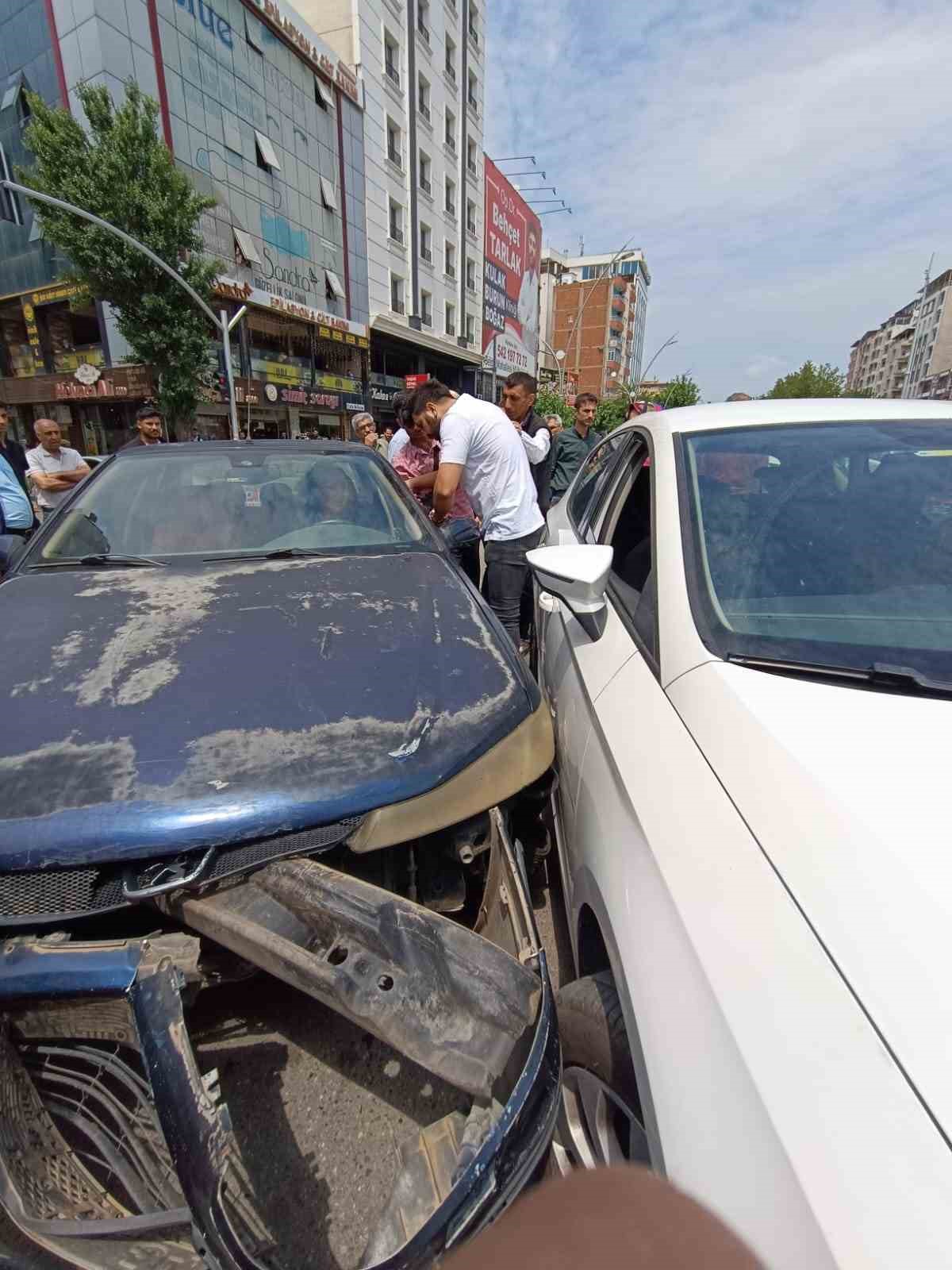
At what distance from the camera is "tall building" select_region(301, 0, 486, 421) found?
67.1 ft

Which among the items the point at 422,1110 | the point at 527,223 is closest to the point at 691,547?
the point at 422,1110

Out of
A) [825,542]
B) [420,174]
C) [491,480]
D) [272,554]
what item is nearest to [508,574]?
[491,480]

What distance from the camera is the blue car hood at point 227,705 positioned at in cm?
108

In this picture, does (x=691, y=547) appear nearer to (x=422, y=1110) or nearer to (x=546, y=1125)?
(x=546, y=1125)

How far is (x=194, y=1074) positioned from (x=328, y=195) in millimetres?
23013

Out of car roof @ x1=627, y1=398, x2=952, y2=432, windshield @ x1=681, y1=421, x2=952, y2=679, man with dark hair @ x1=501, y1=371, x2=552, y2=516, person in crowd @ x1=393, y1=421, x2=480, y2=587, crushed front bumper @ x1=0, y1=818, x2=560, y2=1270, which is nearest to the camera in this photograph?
crushed front bumper @ x1=0, y1=818, x2=560, y2=1270

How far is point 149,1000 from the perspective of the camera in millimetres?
882

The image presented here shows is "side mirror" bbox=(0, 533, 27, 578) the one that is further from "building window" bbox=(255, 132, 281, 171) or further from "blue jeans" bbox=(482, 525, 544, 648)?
"building window" bbox=(255, 132, 281, 171)

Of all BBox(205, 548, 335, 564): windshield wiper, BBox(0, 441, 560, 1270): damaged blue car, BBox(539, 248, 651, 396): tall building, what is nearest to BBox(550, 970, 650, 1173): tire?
BBox(0, 441, 560, 1270): damaged blue car

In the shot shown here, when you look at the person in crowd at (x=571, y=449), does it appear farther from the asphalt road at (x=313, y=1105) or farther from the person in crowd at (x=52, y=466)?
the asphalt road at (x=313, y=1105)

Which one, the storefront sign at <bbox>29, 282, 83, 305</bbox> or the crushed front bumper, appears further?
the storefront sign at <bbox>29, 282, 83, 305</bbox>

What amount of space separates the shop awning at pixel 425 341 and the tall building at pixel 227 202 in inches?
46.8

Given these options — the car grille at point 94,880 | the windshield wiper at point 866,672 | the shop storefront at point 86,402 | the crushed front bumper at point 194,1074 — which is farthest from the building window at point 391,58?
the crushed front bumper at point 194,1074

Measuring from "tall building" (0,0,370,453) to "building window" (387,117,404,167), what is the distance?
213 centimetres
